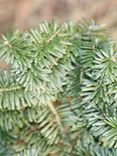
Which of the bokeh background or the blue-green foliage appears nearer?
the blue-green foliage

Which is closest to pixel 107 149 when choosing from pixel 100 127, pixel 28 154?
pixel 100 127

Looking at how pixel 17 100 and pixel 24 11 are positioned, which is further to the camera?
pixel 24 11

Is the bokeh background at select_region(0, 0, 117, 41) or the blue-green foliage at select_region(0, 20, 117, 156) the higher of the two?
the bokeh background at select_region(0, 0, 117, 41)

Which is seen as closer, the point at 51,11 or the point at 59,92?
the point at 59,92

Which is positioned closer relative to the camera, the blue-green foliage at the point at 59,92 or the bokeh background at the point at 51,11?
the blue-green foliage at the point at 59,92

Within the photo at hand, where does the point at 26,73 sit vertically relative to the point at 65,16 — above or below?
below

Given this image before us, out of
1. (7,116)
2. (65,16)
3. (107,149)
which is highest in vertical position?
(65,16)

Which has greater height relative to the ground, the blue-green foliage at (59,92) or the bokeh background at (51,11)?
the bokeh background at (51,11)

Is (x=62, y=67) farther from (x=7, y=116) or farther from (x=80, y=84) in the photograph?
(x=7, y=116)
